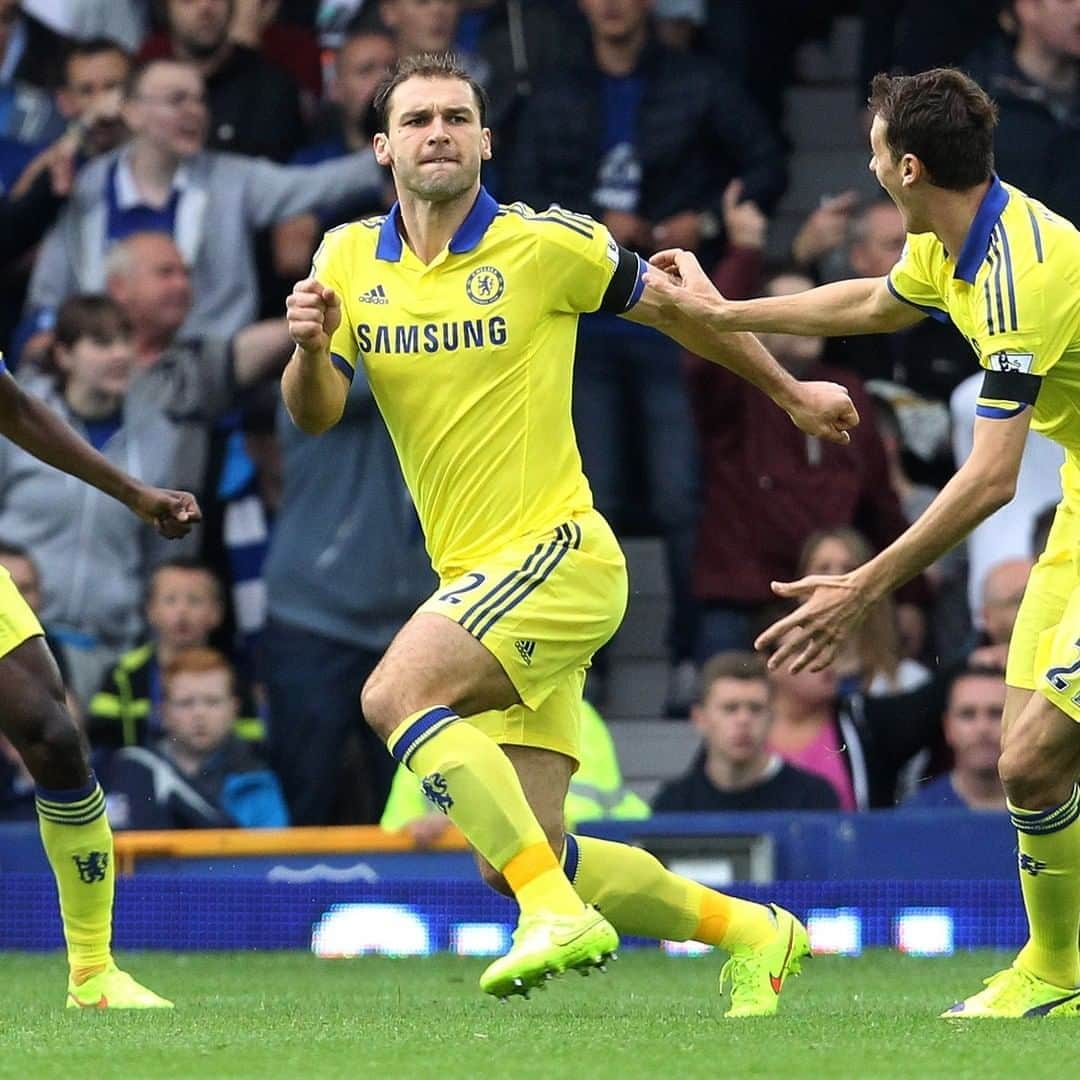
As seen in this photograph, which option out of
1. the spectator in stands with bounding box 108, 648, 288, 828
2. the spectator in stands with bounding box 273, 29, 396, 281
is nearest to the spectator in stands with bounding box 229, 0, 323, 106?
the spectator in stands with bounding box 273, 29, 396, 281

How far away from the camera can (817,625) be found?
577 centimetres

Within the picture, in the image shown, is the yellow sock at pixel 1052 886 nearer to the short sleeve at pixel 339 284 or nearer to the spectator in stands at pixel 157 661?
the short sleeve at pixel 339 284

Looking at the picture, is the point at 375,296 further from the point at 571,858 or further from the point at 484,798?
the point at 571,858

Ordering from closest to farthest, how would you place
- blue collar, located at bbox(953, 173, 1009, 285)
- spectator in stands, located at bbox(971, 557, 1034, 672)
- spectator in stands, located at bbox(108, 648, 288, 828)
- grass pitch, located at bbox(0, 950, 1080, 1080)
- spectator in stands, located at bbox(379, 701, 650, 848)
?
grass pitch, located at bbox(0, 950, 1080, 1080)
blue collar, located at bbox(953, 173, 1009, 285)
spectator in stands, located at bbox(379, 701, 650, 848)
spectator in stands, located at bbox(971, 557, 1034, 672)
spectator in stands, located at bbox(108, 648, 288, 828)

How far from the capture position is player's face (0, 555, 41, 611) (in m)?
10.9

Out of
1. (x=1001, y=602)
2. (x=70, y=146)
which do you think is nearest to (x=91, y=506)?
(x=70, y=146)

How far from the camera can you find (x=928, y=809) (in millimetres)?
10070

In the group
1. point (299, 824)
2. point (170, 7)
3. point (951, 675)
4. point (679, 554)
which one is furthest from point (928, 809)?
point (170, 7)

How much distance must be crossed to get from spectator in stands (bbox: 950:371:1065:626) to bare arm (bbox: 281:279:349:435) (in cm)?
477

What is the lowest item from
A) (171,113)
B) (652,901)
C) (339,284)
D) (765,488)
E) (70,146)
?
(652,901)

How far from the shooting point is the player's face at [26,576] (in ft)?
35.9

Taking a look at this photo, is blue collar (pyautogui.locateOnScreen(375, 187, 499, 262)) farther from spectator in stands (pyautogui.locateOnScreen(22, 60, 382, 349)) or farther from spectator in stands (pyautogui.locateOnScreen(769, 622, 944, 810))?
spectator in stands (pyautogui.locateOnScreen(22, 60, 382, 349))

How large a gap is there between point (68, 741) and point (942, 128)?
2784mm

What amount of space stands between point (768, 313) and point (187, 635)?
4.75 m
